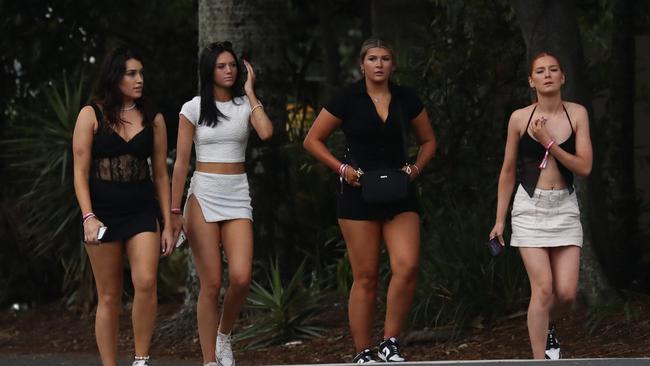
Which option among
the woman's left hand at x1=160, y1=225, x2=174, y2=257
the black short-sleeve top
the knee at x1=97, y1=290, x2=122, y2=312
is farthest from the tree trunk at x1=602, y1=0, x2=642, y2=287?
the knee at x1=97, y1=290, x2=122, y2=312

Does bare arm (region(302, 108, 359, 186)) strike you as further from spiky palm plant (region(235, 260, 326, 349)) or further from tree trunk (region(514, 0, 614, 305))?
spiky palm plant (region(235, 260, 326, 349))

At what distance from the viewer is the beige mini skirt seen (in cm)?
871

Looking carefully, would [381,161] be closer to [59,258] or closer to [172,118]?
[59,258]

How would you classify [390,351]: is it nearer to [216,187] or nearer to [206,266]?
[206,266]

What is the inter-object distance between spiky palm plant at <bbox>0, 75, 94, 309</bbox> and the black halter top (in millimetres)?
6816

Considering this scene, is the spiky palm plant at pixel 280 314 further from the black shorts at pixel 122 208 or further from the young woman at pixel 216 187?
the black shorts at pixel 122 208

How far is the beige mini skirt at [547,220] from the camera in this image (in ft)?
28.6

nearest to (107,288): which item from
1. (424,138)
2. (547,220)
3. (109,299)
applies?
(109,299)

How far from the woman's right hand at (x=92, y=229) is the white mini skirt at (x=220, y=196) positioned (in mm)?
765

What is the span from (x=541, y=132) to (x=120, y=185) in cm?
233

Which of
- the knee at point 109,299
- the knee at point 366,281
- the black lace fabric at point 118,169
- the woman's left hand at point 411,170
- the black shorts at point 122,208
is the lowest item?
the knee at point 366,281

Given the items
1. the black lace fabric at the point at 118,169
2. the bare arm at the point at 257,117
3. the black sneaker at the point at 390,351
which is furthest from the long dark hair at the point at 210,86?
the black sneaker at the point at 390,351

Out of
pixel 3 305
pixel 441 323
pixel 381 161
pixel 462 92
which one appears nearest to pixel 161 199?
pixel 381 161

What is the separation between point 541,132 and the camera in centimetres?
866
